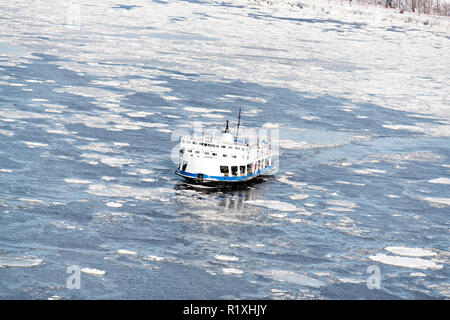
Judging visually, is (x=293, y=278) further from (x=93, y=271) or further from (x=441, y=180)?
(x=441, y=180)

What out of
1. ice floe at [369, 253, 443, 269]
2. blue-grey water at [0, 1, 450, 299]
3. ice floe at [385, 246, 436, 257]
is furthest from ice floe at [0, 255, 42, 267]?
ice floe at [385, 246, 436, 257]

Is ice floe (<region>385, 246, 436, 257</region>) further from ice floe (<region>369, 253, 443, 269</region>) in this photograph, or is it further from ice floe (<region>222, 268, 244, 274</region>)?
ice floe (<region>222, 268, 244, 274</region>)

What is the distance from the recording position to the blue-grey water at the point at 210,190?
1922 centimetres

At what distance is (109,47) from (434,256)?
42.8m

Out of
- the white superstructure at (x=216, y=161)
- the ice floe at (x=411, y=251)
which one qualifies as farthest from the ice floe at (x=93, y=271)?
the white superstructure at (x=216, y=161)

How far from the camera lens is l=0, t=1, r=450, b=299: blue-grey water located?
1922 cm

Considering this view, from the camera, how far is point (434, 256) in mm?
21859

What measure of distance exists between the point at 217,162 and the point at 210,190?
157 cm

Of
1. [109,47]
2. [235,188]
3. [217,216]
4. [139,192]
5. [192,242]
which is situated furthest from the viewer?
[109,47]

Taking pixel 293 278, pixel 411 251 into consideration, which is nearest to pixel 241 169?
pixel 411 251

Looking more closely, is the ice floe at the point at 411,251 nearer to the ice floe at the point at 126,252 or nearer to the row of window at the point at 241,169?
the ice floe at the point at 126,252

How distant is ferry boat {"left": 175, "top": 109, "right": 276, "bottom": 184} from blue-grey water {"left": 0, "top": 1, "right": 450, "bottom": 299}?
2.76 ft

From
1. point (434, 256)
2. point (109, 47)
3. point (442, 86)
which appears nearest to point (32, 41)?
point (109, 47)
